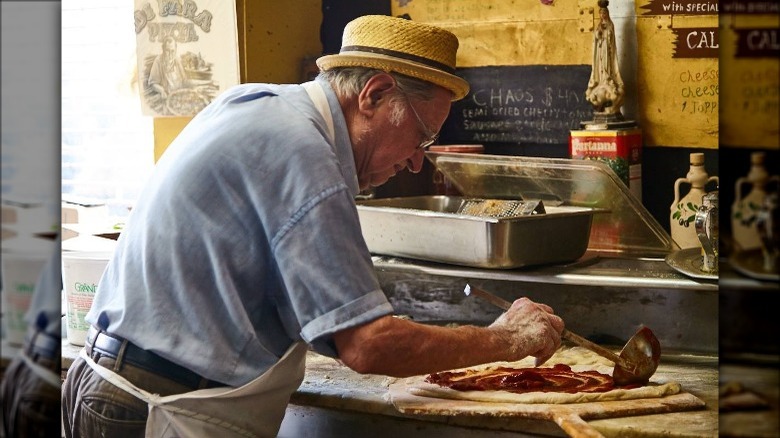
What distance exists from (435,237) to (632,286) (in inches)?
25.1

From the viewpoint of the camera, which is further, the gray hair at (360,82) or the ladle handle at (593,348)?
the ladle handle at (593,348)

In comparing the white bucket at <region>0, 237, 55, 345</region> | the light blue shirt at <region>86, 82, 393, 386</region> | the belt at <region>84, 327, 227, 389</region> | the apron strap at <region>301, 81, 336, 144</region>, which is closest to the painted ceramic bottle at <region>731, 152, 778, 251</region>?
the white bucket at <region>0, 237, 55, 345</region>

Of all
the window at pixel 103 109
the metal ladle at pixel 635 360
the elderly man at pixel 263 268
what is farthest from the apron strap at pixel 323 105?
the window at pixel 103 109

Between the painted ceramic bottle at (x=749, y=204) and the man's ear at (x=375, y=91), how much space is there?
1.49 metres

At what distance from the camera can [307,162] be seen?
2.06m

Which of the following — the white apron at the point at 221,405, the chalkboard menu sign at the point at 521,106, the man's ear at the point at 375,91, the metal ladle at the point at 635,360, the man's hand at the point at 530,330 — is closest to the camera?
the white apron at the point at 221,405

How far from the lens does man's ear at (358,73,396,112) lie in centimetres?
233

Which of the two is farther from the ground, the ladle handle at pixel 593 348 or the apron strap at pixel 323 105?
the apron strap at pixel 323 105

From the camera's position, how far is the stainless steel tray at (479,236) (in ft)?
9.78

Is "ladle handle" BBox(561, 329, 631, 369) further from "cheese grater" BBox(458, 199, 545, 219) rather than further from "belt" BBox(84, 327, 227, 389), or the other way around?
"belt" BBox(84, 327, 227, 389)

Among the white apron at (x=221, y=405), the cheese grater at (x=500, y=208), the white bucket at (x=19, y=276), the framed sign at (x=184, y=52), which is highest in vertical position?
the framed sign at (x=184, y=52)

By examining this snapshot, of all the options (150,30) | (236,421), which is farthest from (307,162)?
(150,30)

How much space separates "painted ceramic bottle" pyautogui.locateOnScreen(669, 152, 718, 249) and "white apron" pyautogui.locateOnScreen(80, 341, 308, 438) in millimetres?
1600

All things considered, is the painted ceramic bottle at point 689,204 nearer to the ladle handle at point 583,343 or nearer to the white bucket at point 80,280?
the ladle handle at point 583,343
